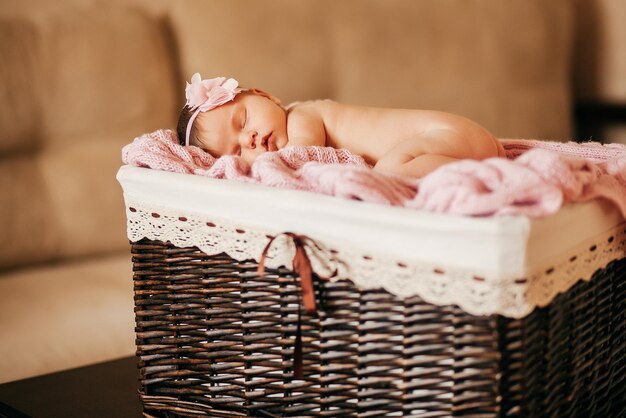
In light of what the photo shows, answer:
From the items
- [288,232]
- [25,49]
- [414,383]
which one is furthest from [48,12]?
[414,383]

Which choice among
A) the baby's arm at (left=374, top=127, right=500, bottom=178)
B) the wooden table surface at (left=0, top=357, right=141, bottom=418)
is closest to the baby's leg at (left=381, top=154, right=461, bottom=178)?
the baby's arm at (left=374, top=127, right=500, bottom=178)

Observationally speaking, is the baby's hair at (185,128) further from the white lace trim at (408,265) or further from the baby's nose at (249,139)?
the white lace trim at (408,265)

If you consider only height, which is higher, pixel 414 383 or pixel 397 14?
pixel 397 14

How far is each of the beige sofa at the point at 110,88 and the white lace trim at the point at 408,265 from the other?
1.81ft

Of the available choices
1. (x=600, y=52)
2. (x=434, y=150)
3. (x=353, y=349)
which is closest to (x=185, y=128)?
(x=434, y=150)

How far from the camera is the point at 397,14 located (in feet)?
6.88

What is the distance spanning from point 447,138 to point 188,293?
15.0 inches

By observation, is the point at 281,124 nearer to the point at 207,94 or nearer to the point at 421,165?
the point at 207,94

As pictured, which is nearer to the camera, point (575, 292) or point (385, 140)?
point (575, 292)

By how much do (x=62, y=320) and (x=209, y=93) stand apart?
1.72ft

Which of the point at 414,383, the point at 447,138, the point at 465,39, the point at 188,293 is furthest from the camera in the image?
the point at 465,39

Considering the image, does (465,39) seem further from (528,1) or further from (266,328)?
(266,328)

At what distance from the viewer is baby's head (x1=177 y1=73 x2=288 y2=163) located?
115 cm

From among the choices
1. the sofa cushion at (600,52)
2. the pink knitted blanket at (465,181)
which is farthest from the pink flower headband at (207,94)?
the sofa cushion at (600,52)
